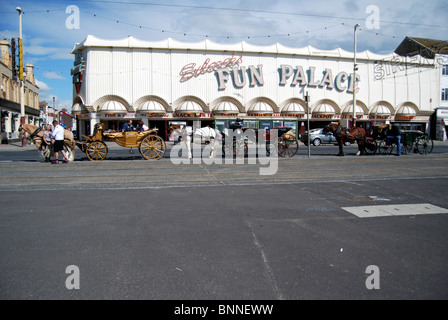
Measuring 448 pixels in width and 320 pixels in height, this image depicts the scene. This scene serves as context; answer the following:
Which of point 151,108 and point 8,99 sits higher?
point 8,99

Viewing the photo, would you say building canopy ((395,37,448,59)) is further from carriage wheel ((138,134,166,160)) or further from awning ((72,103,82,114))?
carriage wheel ((138,134,166,160))

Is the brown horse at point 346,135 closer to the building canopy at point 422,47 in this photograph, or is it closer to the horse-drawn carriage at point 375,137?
the horse-drawn carriage at point 375,137

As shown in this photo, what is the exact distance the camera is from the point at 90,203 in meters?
6.81

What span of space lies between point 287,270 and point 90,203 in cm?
459

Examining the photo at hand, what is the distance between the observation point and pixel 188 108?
35.8m

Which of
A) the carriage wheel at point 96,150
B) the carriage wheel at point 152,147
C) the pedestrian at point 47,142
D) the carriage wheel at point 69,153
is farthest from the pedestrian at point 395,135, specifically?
the pedestrian at point 47,142

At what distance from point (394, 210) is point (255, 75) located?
33.2 m

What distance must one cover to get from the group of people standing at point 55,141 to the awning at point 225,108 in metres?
23.7

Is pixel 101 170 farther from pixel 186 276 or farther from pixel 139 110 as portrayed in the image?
pixel 139 110

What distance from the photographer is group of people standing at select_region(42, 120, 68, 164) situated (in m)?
13.1

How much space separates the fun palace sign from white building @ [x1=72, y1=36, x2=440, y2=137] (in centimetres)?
11

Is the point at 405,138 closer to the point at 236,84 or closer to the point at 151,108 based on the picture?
the point at 236,84

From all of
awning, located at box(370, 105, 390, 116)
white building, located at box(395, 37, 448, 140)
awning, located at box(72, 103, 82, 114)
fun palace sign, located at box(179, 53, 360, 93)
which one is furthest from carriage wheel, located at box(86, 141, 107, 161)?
white building, located at box(395, 37, 448, 140)

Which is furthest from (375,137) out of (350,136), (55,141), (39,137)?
(39,137)
